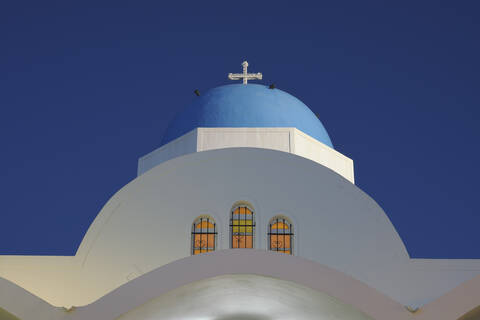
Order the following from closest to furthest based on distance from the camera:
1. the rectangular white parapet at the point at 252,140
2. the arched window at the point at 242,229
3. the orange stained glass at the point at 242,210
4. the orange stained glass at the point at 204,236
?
the orange stained glass at the point at 204,236
the arched window at the point at 242,229
the orange stained glass at the point at 242,210
the rectangular white parapet at the point at 252,140

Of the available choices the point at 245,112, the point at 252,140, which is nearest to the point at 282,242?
the point at 252,140

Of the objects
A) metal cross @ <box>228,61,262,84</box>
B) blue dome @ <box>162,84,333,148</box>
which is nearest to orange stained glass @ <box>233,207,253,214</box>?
blue dome @ <box>162,84,333,148</box>

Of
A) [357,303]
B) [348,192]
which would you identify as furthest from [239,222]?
[357,303]

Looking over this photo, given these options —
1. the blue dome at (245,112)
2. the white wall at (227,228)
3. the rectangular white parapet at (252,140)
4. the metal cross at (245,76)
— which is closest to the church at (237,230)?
the white wall at (227,228)

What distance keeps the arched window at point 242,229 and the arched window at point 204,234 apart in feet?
1.18

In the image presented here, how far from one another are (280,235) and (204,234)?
4.80 feet

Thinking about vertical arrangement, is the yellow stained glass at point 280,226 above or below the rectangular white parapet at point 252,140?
below

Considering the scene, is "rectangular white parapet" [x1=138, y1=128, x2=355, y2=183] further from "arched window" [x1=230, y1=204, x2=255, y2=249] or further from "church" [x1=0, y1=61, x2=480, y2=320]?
"arched window" [x1=230, y1=204, x2=255, y2=249]

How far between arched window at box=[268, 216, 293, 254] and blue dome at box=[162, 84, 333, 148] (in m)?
3.17

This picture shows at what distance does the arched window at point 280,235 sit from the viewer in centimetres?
1176

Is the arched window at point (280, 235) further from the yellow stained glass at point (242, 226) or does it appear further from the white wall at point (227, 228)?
the yellow stained glass at point (242, 226)

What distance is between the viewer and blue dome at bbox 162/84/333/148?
1449 centimetres

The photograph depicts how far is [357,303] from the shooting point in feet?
20.8

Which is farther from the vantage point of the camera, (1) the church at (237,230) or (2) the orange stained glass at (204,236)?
(2) the orange stained glass at (204,236)
